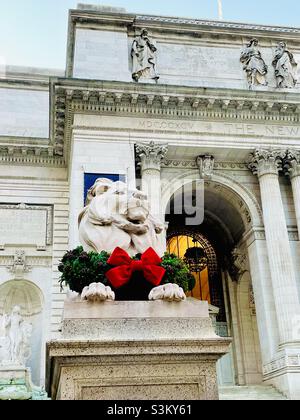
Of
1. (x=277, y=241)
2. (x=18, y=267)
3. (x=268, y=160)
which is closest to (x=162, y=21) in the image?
(x=268, y=160)

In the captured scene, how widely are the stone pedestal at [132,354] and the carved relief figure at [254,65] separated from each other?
18.7m

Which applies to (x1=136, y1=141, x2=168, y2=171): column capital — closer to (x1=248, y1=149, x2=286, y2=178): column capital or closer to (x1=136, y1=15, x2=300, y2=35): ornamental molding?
Result: (x1=248, y1=149, x2=286, y2=178): column capital

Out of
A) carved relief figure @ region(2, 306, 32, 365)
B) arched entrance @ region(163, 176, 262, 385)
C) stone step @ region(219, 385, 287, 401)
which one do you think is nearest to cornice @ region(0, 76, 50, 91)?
arched entrance @ region(163, 176, 262, 385)

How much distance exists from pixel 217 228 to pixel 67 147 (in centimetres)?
898

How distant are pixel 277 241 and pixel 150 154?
6070 millimetres

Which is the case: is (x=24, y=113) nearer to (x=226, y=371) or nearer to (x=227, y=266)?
(x=227, y=266)

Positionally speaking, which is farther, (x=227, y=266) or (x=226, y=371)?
(x=227, y=266)

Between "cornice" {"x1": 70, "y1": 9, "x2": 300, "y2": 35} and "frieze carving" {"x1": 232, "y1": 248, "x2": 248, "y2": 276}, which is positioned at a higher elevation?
"cornice" {"x1": 70, "y1": 9, "x2": 300, "y2": 35}

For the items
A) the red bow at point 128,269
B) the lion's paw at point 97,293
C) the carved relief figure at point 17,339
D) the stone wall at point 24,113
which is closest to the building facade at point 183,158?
the stone wall at point 24,113

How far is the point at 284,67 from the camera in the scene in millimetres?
23125

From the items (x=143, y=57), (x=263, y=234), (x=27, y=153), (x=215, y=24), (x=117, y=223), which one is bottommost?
(x=117, y=223)

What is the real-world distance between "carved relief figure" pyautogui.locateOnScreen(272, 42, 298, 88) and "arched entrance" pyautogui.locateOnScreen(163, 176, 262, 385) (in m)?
5.53

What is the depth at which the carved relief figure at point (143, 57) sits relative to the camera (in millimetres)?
21828

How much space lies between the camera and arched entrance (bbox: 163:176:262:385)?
22.2 metres
